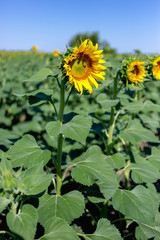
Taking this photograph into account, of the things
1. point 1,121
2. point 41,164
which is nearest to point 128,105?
point 41,164

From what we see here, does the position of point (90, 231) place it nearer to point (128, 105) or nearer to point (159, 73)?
point (128, 105)

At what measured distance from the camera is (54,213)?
1.53 meters

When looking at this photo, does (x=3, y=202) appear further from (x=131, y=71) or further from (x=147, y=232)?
(x=131, y=71)

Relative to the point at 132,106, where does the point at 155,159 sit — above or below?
below

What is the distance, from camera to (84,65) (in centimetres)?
165

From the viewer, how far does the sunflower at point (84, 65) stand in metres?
1.51

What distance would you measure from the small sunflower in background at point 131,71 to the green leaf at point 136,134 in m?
0.44

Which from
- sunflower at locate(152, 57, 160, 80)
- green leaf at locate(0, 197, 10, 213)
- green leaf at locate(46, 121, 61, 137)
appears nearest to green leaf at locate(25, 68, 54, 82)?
green leaf at locate(46, 121, 61, 137)

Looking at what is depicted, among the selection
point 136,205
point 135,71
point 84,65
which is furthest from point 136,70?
point 136,205

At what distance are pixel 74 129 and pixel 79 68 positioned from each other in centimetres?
42

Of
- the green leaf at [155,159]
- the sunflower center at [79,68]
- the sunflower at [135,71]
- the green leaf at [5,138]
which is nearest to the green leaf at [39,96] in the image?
the sunflower center at [79,68]

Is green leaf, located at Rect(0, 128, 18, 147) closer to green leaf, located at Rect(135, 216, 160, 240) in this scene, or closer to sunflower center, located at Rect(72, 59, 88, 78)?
sunflower center, located at Rect(72, 59, 88, 78)

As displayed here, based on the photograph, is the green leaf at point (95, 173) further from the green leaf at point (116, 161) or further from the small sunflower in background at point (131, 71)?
the small sunflower in background at point (131, 71)

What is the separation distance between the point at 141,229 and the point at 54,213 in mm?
815
